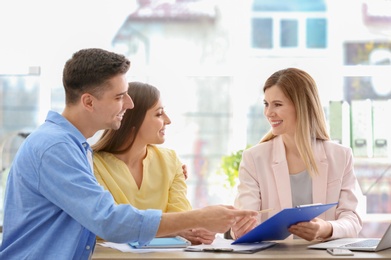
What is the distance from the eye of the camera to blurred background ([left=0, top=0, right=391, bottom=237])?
201 inches

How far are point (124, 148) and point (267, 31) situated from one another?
2555 millimetres

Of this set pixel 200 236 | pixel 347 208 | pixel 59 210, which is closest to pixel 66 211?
pixel 59 210

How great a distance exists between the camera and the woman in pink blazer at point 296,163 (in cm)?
301

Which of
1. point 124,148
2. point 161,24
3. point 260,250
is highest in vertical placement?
point 161,24

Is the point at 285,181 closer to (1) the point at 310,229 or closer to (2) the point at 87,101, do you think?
(1) the point at 310,229

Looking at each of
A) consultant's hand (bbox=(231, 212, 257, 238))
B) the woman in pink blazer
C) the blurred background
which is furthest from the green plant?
consultant's hand (bbox=(231, 212, 257, 238))

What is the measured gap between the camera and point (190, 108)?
5.35 m

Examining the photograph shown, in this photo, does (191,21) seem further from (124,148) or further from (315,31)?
(124,148)

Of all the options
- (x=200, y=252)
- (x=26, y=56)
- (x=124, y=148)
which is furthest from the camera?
(x=26, y=56)

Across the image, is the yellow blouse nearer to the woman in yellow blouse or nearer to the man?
the woman in yellow blouse

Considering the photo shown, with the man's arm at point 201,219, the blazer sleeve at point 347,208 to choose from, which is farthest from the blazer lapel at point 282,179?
the man's arm at point 201,219

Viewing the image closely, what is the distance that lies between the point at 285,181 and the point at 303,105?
321 millimetres

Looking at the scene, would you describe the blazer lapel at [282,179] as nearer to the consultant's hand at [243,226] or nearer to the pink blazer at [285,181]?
the pink blazer at [285,181]

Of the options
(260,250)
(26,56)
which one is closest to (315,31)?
(26,56)
